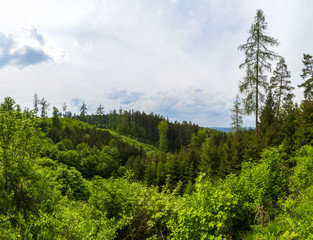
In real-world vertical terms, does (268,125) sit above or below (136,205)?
above

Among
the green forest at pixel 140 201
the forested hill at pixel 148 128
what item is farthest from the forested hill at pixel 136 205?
the forested hill at pixel 148 128

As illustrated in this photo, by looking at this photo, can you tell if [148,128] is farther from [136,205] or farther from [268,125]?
[136,205]

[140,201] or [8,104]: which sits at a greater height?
[8,104]

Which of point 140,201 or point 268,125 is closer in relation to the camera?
point 140,201

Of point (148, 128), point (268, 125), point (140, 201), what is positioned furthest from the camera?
point (148, 128)

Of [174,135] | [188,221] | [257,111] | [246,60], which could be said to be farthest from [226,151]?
[174,135]

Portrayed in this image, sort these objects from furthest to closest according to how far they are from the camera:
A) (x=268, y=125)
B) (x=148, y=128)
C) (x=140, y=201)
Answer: (x=148, y=128)
(x=268, y=125)
(x=140, y=201)

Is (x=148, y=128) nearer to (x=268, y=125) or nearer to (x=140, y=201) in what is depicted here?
(x=268, y=125)

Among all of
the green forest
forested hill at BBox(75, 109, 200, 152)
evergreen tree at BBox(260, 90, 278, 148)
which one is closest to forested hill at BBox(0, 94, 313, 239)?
the green forest

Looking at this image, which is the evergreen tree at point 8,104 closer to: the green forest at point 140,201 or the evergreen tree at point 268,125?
the green forest at point 140,201

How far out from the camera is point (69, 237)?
5082 mm

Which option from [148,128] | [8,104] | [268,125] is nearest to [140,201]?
[8,104]

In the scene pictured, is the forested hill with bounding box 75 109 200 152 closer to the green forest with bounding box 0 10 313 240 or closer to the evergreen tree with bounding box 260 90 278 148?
the evergreen tree with bounding box 260 90 278 148

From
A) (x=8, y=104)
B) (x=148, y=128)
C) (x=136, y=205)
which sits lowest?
(x=136, y=205)
